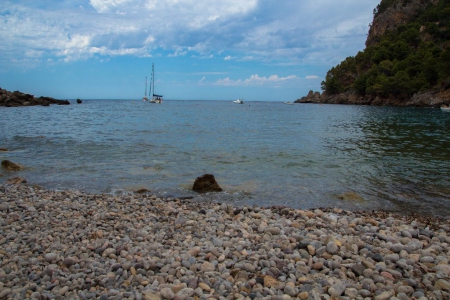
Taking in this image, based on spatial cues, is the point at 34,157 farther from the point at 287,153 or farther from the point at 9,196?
the point at 287,153

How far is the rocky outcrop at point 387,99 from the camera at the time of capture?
84.9 m

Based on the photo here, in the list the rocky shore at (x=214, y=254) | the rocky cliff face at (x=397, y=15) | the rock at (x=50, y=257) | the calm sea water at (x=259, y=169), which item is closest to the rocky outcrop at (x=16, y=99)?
the calm sea water at (x=259, y=169)

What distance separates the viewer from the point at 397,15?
140375mm

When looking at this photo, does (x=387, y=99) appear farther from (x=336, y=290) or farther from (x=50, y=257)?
(x=50, y=257)

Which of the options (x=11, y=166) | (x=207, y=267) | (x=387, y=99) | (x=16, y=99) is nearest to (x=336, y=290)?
(x=207, y=267)

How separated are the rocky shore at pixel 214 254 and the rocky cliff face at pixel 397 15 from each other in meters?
159

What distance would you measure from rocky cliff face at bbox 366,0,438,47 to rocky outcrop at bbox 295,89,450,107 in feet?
116

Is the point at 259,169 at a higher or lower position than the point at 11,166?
higher

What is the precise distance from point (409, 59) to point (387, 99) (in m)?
14.9

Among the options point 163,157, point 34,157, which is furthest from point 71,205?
point 34,157

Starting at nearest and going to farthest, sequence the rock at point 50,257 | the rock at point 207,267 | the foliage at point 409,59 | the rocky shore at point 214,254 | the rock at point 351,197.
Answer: the rocky shore at point 214,254 < the rock at point 207,267 < the rock at point 50,257 < the rock at point 351,197 < the foliage at point 409,59

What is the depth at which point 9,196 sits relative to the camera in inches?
351

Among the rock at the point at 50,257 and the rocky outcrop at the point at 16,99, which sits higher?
the rocky outcrop at the point at 16,99

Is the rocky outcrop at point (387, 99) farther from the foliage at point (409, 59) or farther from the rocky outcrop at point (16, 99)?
the rocky outcrop at point (16, 99)
